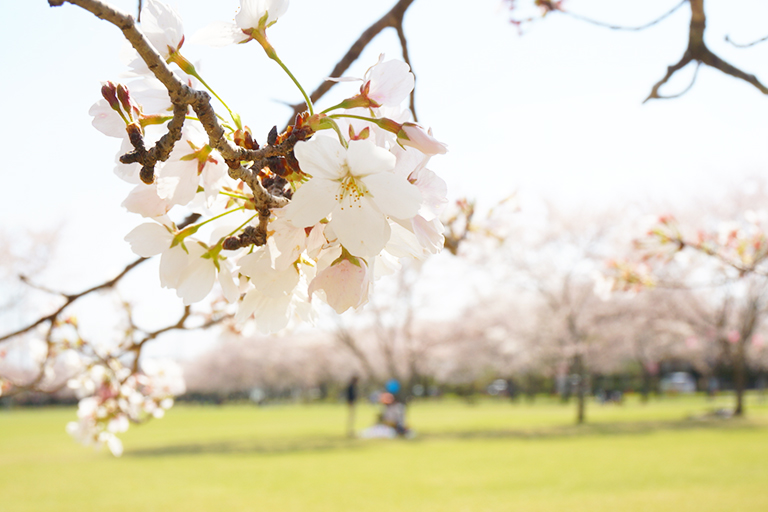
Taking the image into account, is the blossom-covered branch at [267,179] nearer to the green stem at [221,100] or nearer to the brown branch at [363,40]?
the green stem at [221,100]

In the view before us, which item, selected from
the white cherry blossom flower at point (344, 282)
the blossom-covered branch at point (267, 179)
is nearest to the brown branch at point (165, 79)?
the blossom-covered branch at point (267, 179)

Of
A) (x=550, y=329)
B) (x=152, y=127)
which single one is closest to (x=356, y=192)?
Result: (x=152, y=127)

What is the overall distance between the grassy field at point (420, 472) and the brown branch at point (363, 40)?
4917 millimetres

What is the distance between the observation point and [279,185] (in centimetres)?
46

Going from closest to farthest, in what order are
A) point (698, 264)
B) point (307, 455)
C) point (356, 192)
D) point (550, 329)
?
point (356, 192), point (307, 455), point (698, 264), point (550, 329)

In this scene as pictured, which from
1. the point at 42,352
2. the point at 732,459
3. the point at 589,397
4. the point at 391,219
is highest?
the point at 391,219

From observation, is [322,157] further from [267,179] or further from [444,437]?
[444,437]

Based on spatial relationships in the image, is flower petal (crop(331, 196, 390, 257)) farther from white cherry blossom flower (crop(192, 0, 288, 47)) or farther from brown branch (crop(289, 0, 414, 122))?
brown branch (crop(289, 0, 414, 122))

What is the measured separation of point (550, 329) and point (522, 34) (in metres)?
16.8

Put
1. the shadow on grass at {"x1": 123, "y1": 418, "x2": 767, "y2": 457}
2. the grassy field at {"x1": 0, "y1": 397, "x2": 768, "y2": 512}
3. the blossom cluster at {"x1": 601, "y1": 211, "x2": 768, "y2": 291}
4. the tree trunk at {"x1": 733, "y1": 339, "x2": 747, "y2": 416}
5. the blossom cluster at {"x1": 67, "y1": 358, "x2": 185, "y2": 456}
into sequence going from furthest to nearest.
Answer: the tree trunk at {"x1": 733, "y1": 339, "x2": 747, "y2": 416} → the shadow on grass at {"x1": 123, "y1": 418, "x2": 767, "y2": 457} → the grassy field at {"x1": 0, "y1": 397, "x2": 768, "y2": 512} → the blossom cluster at {"x1": 601, "y1": 211, "x2": 768, "y2": 291} → the blossom cluster at {"x1": 67, "y1": 358, "x2": 185, "y2": 456}

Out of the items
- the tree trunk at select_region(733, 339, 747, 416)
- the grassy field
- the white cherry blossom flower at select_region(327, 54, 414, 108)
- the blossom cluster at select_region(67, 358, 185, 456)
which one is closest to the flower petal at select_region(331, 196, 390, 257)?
the white cherry blossom flower at select_region(327, 54, 414, 108)

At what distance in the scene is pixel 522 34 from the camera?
2.43m

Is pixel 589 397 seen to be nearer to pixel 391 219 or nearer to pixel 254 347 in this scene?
pixel 254 347

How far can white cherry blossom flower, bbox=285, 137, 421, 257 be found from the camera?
372mm
